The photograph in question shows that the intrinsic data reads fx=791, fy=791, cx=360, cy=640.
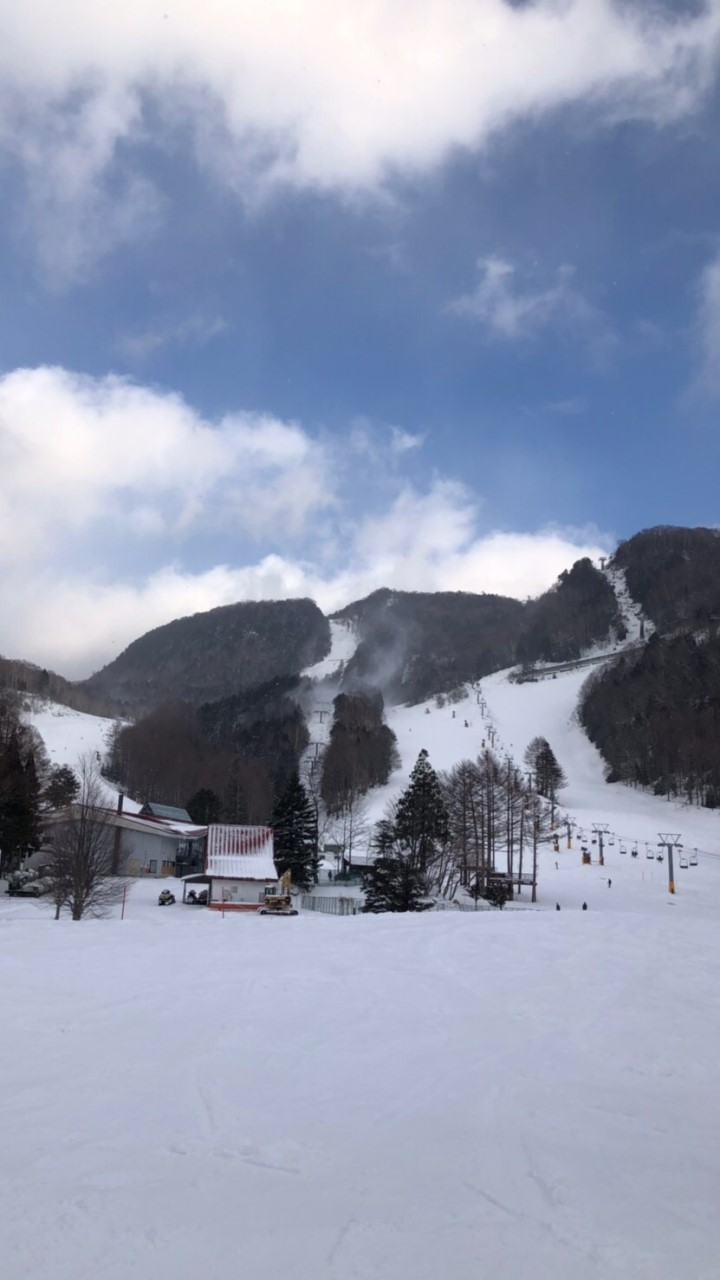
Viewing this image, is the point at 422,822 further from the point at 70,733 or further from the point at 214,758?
the point at 70,733

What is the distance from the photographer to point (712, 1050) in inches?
417

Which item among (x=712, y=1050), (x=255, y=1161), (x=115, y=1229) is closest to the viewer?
(x=115, y=1229)

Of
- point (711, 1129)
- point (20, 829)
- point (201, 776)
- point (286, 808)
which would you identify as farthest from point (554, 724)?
point (711, 1129)

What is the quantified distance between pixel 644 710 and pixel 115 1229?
129 m

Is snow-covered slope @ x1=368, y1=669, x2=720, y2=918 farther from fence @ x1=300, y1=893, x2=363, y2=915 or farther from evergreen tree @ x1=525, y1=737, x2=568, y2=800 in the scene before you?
fence @ x1=300, y1=893, x2=363, y2=915

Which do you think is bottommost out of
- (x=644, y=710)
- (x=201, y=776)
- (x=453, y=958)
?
(x=453, y=958)

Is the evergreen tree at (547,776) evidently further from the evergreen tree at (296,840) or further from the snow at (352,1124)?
the snow at (352,1124)

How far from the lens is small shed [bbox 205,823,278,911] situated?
4266 cm

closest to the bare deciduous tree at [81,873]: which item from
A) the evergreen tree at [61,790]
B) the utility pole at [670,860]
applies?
the evergreen tree at [61,790]

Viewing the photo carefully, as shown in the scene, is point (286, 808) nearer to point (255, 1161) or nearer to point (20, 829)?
point (20, 829)

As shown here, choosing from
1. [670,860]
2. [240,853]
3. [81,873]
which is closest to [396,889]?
[240,853]

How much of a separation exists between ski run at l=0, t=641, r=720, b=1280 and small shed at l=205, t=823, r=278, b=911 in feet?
82.8

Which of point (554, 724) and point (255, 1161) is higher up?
point (554, 724)

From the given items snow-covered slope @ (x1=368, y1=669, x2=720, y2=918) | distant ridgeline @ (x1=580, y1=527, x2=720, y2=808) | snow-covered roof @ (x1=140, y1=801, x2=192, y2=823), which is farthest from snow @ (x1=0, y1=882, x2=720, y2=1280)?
distant ridgeline @ (x1=580, y1=527, x2=720, y2=808)
